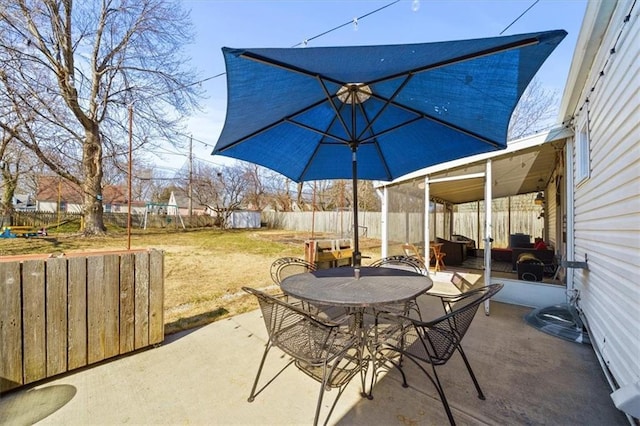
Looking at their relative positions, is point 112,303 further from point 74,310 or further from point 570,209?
point 570,209

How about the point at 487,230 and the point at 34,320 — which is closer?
the point at 34,320

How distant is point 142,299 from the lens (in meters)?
2.55

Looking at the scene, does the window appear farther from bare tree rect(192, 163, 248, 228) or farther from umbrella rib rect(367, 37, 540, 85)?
bare tree rect(192, 163, 248, 228)

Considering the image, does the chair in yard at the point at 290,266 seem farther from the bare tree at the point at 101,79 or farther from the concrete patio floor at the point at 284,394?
the bare tree at the point at 101,79

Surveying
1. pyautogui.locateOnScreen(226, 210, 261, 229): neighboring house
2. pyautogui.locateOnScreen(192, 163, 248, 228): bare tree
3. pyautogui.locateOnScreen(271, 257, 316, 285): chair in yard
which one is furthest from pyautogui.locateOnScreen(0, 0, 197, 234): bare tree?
pyautogui.locateOnScreen(226, 210, 261, 229): neighboring house

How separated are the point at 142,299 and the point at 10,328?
Answer: 81 cm

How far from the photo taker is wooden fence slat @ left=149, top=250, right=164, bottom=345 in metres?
2.59

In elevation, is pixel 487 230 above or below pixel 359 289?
above

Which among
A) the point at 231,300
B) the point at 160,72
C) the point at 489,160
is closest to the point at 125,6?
the point at 160,72

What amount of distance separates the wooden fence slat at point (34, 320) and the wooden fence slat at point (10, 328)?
0.03m

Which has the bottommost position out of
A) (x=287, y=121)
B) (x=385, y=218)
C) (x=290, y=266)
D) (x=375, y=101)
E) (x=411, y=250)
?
(x=411, y=250)

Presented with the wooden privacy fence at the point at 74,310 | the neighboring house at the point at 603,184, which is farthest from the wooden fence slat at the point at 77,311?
the neighboring house at the point at 603,184

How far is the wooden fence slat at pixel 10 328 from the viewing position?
6.35 feet

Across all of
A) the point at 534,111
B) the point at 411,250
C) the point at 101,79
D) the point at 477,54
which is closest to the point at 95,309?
the point at 477,54
